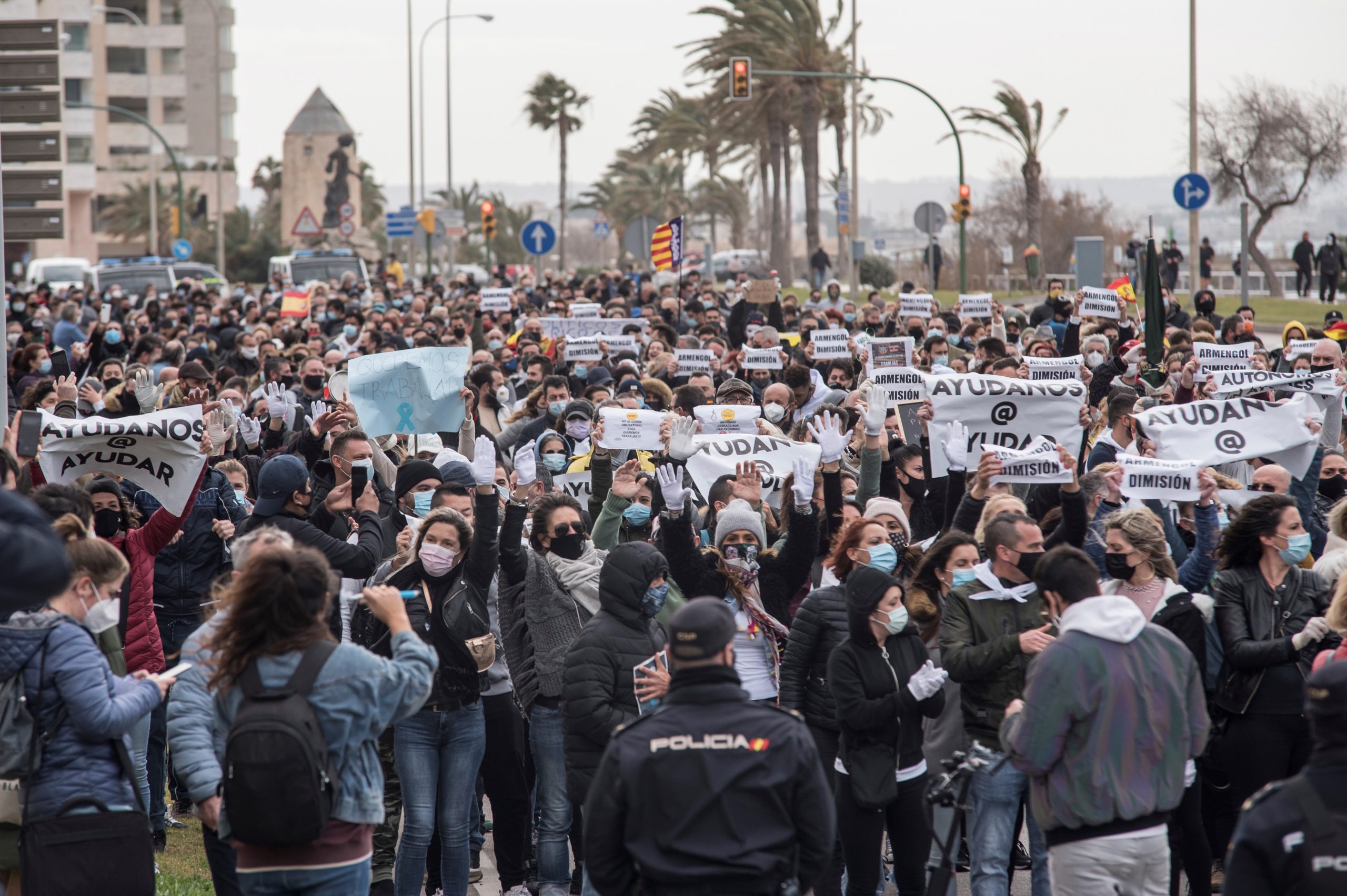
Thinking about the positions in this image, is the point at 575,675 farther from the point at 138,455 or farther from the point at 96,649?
the point at 138,455

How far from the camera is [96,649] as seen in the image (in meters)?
5.12

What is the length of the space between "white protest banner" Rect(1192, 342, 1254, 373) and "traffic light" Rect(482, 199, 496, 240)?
87.8 ft

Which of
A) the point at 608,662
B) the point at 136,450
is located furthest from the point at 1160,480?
the point at 136,450

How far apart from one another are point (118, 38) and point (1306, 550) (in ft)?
335

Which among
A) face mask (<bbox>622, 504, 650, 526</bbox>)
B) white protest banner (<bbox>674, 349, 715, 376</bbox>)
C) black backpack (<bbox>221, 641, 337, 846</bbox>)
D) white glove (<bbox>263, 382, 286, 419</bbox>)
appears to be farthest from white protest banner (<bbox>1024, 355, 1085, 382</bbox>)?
black backpack (<bbox>221, 641, 337, 846</bbox>)

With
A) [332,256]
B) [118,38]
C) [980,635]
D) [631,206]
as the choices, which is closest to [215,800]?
[980,635]

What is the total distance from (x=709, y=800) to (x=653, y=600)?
2.15 metres

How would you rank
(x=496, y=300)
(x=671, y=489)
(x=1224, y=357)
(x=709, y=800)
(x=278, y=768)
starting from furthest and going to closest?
(x=496, y=300) → (x=1224, y=357) → (x=671, y=489) → (x=278, y=768) → (x=709, y=800)

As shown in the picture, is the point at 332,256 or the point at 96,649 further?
the point at 332,256

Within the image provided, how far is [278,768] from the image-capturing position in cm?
455

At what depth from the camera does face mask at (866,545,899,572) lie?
21.8ft

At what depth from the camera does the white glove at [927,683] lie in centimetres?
613

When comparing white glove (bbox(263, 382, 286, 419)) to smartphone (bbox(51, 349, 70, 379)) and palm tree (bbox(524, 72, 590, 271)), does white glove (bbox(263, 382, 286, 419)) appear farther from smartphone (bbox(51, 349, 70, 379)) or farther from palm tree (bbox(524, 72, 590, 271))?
palm tree (bbox(524, 72, 590, 271))

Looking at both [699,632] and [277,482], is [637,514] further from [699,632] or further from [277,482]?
[699,632]
